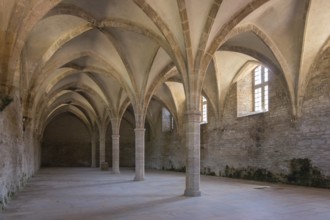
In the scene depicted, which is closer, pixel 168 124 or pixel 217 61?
pixel 217 61

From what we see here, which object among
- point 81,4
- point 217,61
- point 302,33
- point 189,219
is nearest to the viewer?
point 189,219

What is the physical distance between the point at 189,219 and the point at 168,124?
61.5ft

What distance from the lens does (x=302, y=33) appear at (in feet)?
35.8

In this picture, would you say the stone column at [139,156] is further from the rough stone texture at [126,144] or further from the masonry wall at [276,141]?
the rough stone texture at [126,144]

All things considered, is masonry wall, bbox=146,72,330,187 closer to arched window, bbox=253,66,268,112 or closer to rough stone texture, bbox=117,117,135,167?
arched window, bbox=253,66,268,112

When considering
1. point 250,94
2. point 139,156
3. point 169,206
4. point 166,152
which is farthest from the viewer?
point 166,152

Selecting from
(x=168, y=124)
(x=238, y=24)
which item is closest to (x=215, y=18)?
(x=238, y=24)

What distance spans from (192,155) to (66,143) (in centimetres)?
2499

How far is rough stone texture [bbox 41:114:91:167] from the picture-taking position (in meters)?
31.7

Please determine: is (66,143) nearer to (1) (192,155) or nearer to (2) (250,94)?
(2) (250,94)

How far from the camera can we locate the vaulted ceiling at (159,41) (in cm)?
895

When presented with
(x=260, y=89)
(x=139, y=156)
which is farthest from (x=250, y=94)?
(x=139, y=156)

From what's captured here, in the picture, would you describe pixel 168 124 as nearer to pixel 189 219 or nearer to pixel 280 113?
pixel 280 113

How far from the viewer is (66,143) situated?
31.9m
